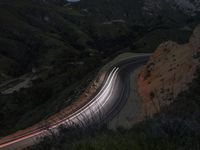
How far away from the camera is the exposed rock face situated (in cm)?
3067

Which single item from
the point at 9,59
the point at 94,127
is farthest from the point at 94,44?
the point at 94,127

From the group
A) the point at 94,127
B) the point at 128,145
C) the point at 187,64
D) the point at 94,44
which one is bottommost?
the point at 94,44

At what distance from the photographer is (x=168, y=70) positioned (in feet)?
128

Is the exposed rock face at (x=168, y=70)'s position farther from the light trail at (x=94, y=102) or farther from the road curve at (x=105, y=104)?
the light trail at (x=94, y=102)

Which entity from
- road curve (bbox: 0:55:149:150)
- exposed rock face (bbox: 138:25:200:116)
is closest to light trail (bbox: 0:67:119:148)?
road curve (bbox: 0:55:149:150)

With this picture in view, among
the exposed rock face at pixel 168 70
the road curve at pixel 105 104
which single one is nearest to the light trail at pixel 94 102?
the road curve at pixel 105 104

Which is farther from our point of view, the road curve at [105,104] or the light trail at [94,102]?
the light trail at [94,102]

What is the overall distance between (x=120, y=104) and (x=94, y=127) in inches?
985

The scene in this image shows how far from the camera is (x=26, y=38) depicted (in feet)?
596

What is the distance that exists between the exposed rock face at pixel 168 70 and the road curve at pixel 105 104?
212 centimetres

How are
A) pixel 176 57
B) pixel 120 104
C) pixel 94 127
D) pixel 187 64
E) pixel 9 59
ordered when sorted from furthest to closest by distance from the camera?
pixel 9 59
pixel 176 57
pixel 120 104
pixel 187 64
pixel 94 127

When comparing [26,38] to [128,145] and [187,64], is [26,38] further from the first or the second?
[128,145]

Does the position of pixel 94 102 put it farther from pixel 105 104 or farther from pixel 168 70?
pixel 168 70

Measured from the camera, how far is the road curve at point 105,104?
2242cm
